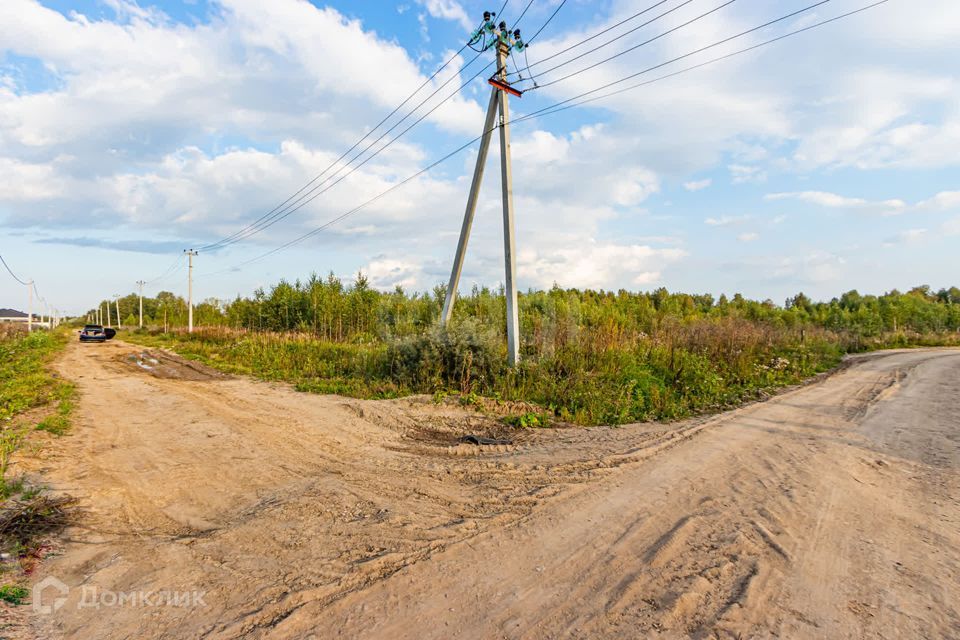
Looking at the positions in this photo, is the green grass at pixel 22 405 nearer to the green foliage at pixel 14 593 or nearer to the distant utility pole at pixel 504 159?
the green foliage at pixel 14 593

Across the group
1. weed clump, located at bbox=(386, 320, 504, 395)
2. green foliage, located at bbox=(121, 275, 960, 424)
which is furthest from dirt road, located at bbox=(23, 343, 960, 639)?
weed clump, located at bbox=(386, 320, 504, 395)

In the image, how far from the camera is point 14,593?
304 centimetres

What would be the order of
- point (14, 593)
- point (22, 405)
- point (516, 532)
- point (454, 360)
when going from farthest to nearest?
point (454, 360) → point (22, 405) → point (516, 532) → point (14, 593)

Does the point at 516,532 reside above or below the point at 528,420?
below

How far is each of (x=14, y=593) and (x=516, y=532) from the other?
338cm

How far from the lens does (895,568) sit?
10.8ft

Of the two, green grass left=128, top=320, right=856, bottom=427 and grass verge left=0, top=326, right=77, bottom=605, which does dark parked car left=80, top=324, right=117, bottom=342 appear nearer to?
green grass left=128, top=320, right=856, bottom=427

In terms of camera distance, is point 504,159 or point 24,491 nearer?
point 24,491

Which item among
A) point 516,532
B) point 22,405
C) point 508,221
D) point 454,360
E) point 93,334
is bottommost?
point 516,532

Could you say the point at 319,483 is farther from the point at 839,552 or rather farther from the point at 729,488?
the point at 839,552

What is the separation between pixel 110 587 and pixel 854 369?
18275mm

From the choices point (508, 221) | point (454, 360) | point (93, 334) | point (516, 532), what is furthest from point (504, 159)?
point (93, 334)
